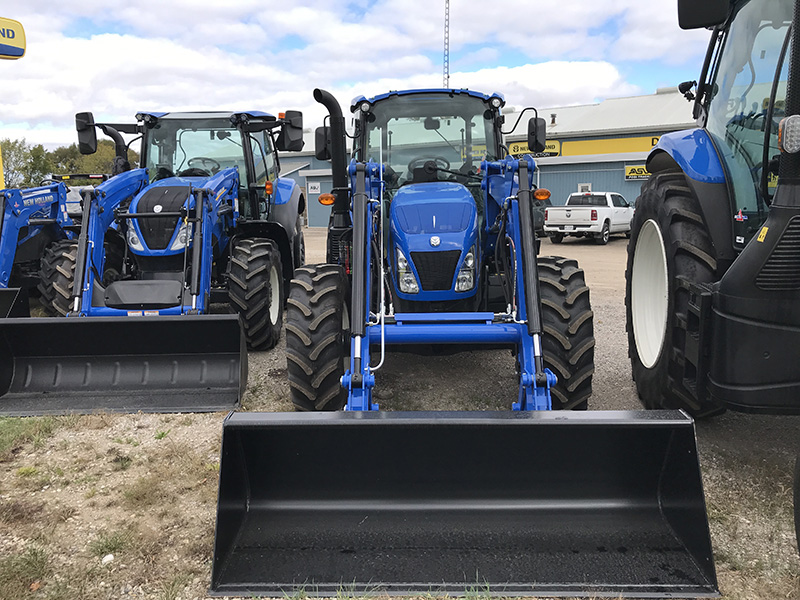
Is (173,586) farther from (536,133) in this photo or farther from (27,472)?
(536,133)

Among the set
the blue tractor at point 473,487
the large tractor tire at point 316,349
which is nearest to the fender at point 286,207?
the large tractor tire at point 316,349

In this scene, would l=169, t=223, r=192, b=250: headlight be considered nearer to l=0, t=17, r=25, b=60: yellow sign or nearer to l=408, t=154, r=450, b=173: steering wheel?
l=408, t=154, r=450, b=173: steering wheel

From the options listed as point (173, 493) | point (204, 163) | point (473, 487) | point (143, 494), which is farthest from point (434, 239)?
point (204, 163)

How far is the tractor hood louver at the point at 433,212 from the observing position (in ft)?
13.8

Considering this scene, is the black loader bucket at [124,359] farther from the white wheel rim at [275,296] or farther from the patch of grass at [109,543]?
the white wheel rim at [275,296]

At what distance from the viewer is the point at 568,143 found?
83.0 feet

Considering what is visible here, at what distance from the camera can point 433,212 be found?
425 centimetres

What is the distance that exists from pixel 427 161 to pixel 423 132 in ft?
0.97

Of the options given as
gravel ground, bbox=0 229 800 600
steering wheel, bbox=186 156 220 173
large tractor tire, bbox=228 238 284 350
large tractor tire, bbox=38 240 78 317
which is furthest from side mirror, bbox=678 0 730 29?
large tractor tire, bbox=38 240 78 317

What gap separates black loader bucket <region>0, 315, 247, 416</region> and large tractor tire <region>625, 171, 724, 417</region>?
2.74m

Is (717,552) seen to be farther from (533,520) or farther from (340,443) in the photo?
(340,443)

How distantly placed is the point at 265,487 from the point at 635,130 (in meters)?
24.0

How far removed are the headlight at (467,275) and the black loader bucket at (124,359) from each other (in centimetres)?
160

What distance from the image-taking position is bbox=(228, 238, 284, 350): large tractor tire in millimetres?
5789
